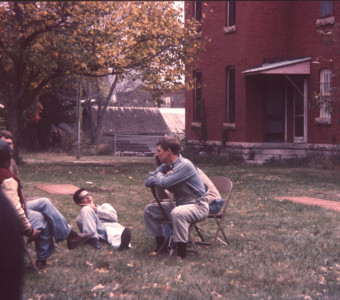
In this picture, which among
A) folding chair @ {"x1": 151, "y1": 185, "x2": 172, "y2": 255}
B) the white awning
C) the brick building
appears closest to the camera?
folding chair @ {"x1": 151, "y1": 185, "x2": 172, "y2": 255}

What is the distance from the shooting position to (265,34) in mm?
22500

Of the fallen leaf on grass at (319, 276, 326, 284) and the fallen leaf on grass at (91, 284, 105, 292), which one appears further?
the fallen leaf on grass at (319, 276, 326, 284)

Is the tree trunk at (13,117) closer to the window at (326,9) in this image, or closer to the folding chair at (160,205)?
the window at (326,9)

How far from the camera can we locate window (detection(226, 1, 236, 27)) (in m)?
23.4

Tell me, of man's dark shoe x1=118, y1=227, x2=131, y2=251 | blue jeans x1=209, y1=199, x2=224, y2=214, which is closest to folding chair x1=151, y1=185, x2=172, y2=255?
man's dark shoe x1=118, y1=227, x2=131, y2=251

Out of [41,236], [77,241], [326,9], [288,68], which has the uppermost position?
[326,9]

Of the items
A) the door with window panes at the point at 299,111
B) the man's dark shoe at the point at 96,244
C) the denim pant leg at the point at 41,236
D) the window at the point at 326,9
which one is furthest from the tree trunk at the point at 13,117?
the denim pant leg at the point at 41,236

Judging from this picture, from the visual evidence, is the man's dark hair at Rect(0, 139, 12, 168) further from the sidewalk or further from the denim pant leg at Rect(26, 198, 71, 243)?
the sidewalk

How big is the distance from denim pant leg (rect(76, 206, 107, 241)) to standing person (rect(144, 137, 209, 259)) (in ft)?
2.15

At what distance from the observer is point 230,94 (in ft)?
78.3

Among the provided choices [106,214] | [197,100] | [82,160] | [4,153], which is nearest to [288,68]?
[197,100]

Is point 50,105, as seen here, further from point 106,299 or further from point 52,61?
point 106,299

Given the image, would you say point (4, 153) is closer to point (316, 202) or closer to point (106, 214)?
point (106, 214)

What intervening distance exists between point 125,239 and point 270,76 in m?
16.7
